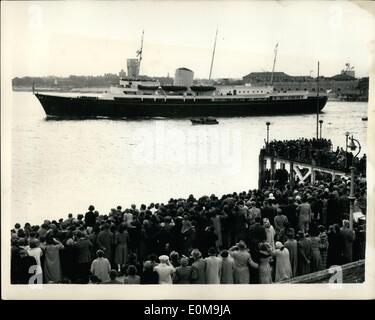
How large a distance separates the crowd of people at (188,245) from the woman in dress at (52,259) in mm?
15

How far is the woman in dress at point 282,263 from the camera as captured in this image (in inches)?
316

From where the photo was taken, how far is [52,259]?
793cm

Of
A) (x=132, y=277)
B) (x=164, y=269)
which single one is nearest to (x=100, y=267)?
(x=132, y=277)

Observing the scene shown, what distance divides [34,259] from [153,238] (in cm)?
189

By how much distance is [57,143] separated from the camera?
83.6 feet

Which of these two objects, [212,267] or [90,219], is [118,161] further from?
[212,267]

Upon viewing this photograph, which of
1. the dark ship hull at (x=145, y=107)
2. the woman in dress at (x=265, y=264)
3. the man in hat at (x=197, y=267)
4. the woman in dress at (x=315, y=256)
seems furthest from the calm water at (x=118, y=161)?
the woman in dress at (x=315, y=256)

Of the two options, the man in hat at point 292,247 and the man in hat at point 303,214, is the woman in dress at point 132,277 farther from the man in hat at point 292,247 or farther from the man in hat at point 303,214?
the man in hat at point 303,214

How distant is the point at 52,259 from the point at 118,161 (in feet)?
47.9

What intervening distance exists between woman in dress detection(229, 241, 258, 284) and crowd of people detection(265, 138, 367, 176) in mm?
8974

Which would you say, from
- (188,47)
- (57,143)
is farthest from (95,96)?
(188,47)

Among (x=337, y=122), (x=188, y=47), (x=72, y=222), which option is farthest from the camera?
(x=337, y=122)

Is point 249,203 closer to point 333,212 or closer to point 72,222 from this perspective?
point 333,212
